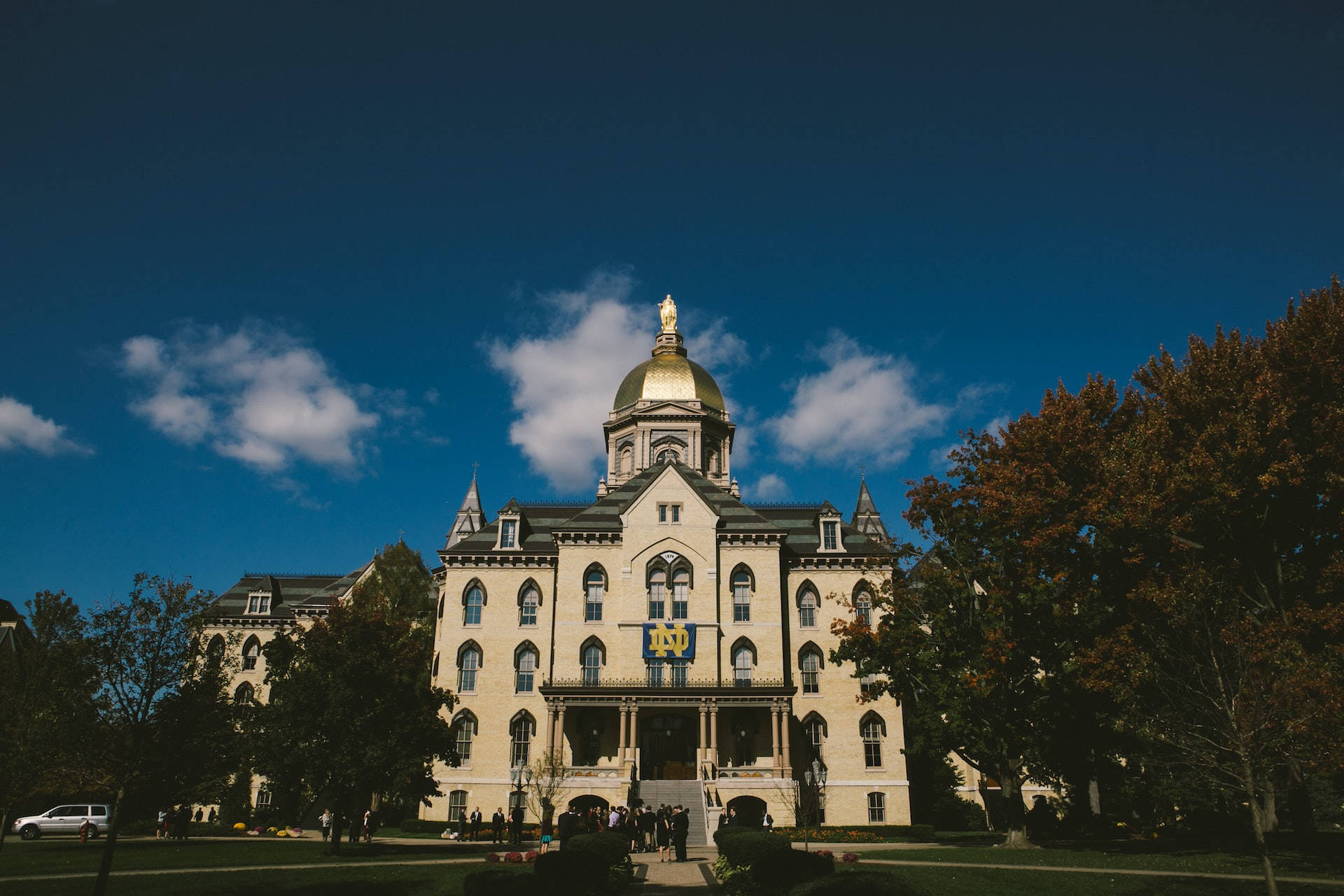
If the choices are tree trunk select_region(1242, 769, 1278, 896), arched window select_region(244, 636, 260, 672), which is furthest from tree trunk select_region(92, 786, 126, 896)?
arched window select_region(244, 636, 260, 672)

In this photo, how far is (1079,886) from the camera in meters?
20.7

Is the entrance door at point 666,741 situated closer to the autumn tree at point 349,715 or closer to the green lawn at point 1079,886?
the autumn tree at point 349,715

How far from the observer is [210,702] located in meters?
18.4

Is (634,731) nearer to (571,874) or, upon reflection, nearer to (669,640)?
(669,640)

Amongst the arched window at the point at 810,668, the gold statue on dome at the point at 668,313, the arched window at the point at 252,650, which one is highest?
the gold statue on dome at the point at 668,313

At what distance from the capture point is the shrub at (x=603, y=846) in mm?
18766

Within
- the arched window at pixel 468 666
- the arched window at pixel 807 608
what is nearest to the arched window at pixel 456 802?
the arched window at pixel 468 666

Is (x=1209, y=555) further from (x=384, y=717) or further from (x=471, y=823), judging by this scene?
(x=471, y=823)

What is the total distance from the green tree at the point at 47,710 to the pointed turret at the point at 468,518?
92.0 feet

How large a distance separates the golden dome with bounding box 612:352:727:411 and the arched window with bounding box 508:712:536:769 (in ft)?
79.4

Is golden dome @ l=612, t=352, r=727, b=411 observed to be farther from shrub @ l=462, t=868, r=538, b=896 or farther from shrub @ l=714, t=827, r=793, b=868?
shrub @ l=462, t=868, r=538, b=896

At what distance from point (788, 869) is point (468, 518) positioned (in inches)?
A: 2049

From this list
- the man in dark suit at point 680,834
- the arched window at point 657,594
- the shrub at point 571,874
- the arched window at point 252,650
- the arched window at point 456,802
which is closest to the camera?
the shrub at point 571,874

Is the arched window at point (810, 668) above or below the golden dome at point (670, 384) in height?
below
